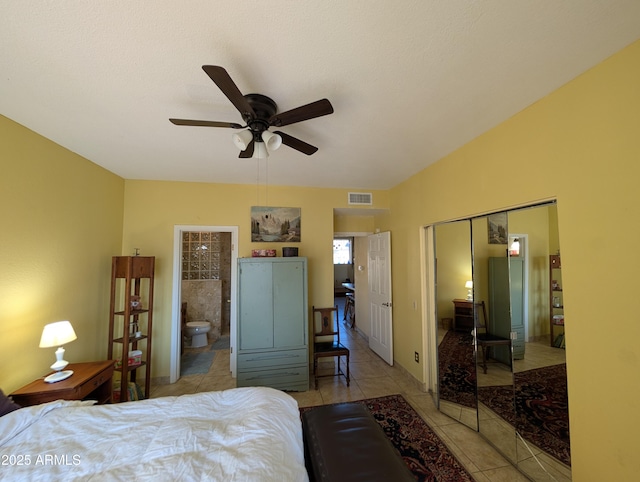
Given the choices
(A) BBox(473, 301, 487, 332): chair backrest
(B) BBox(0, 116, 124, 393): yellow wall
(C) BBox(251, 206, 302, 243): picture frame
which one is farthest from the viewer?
(C) BBox(251, 206, 302, 243): picture frame

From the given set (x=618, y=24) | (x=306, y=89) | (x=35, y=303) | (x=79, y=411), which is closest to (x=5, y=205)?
(x=35, y=303)

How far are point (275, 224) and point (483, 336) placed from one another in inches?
113

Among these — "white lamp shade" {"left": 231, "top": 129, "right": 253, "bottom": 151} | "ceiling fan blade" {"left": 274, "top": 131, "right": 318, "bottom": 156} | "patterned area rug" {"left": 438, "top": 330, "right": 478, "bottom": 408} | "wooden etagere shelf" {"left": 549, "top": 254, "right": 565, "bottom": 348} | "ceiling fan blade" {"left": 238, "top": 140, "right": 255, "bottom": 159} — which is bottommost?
"patterned area rug" {"left": 438, "top": 330, "right": 478, "bottom": 408}

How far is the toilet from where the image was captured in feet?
15.1

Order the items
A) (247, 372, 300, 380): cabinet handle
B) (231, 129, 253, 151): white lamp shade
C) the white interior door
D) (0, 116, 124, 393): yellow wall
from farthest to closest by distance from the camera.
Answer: the white interior door
(247, 372, 300, 380): cabinet handle
(0, 116, 124, 393): yellow wall
(231, 129, 253, 151): white lamp shade

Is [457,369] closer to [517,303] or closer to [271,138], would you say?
[517,303]

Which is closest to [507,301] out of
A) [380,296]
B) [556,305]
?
[556,305]

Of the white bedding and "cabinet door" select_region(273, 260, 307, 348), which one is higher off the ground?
"cabinet door" select_region(273, 260, 307, 348)

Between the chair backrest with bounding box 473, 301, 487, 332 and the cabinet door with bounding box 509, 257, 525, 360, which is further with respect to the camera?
the chair backrest with bounding box 473, 301, 487, 332

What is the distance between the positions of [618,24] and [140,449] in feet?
10.3

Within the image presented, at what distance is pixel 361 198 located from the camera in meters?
3.97

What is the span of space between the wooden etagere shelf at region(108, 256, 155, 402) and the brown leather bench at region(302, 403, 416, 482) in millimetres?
2333

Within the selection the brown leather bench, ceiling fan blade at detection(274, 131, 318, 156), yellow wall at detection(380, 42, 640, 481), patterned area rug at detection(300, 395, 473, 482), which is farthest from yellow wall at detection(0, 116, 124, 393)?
yellow wall at detection(380, 42, 640, 481)

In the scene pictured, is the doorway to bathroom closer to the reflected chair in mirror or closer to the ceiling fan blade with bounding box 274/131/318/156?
the ceiling fan blade with bounding box 274/131/318/156
